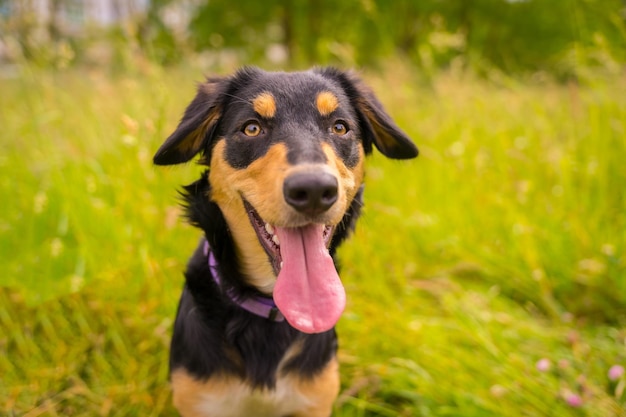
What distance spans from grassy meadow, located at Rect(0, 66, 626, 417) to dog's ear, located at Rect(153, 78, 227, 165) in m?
0.79

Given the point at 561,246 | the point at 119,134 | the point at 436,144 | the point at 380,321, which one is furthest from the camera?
the point at 436,144

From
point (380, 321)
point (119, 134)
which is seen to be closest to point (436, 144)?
point (380, 321)

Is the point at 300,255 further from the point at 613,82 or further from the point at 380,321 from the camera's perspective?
the point at 613,82

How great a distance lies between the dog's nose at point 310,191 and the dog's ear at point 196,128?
1.90 feet

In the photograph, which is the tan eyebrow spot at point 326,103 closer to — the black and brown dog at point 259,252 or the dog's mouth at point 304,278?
the black and brown dog at point 259,252

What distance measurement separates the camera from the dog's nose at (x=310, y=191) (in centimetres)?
157

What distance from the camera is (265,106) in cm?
194

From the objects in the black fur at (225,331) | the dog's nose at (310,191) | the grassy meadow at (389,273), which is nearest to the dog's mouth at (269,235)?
the black fur at (225,331)

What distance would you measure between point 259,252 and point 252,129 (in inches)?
19.3

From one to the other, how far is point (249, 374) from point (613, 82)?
337cm

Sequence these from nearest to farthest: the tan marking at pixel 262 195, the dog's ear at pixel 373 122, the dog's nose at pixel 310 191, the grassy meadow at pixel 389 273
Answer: the dog's nose at pixel 310 191 → the tan marking at pixel 262 195 → the dog's ear at pixel 373 122 → the grassy meadow at pixel 389 273

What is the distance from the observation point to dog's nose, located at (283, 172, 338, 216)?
157cm

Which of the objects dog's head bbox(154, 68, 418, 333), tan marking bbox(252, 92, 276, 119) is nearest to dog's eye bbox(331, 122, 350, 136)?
dog's head bbox(154, 68, 418, 333)

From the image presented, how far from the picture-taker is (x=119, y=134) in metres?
4.17
